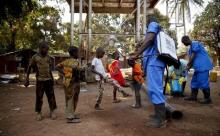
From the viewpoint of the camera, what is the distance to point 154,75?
5.32m

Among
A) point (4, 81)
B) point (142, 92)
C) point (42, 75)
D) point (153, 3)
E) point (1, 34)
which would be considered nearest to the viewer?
point (42, 75)

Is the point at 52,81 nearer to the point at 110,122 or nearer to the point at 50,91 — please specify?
the point at 50,91

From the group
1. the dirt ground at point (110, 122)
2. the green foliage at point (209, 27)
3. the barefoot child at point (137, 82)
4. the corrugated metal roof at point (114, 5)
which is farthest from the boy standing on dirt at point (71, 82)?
the green foliage at point (209, 27)


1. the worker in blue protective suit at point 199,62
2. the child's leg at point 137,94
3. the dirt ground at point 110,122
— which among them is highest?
the worker in blue protective suit at point 199,62

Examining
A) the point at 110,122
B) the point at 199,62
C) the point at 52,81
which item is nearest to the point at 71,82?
the point at 52,81

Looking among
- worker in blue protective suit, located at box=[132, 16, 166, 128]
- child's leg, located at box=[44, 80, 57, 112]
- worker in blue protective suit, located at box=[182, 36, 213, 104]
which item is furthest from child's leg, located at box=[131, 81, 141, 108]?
child's leg, located at box=[44, 80, 57, 112]

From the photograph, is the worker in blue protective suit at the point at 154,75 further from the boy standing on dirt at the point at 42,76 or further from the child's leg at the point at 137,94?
the boy standing on dirt at the point at 42,76

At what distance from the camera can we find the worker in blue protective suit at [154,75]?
5234 millimetres

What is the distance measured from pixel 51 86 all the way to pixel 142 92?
13.7 feet

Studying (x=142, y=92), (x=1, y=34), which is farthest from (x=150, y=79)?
(x=1, y=34)

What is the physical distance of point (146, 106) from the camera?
7223 millimetres

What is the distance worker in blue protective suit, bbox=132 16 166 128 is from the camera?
523cm

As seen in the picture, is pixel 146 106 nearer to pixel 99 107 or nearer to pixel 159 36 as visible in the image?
pixel 99 107

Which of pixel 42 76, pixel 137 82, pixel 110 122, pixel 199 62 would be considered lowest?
pixel 110 122
